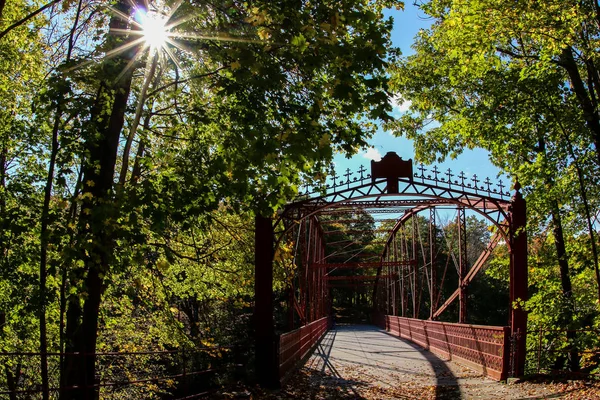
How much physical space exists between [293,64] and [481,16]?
14.1 feet

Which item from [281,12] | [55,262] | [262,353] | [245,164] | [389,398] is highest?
[281,12]

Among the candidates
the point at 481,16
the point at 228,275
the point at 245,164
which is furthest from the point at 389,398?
the point at 481,16

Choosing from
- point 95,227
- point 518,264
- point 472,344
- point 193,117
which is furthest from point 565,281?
point 95,227

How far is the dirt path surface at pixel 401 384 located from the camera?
29.0 ft

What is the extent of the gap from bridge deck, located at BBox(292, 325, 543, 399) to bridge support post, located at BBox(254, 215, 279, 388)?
997 mm

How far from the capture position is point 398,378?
1216 centimetres

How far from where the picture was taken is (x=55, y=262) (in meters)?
4.57

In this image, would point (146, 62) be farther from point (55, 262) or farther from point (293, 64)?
point (55, 262)

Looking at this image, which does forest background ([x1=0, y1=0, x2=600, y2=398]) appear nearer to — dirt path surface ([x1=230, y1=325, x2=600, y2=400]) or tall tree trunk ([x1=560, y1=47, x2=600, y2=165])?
tall tree trunk ([x1=560, y1=47, x2=600, y2=165])

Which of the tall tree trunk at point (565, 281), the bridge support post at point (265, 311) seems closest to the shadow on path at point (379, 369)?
the bridge support post at point (265, 311)

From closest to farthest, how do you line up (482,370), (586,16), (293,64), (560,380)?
(293,64) → (586,16) → (560,380) → (482,370)

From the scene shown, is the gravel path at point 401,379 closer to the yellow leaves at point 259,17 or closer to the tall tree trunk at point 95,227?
the tall tree trunk at point 95,227

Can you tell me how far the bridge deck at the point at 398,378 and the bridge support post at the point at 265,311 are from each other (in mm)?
997

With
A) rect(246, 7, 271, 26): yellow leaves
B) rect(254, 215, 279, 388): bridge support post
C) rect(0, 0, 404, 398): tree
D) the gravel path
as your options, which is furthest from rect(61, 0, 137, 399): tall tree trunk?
the gravel path
